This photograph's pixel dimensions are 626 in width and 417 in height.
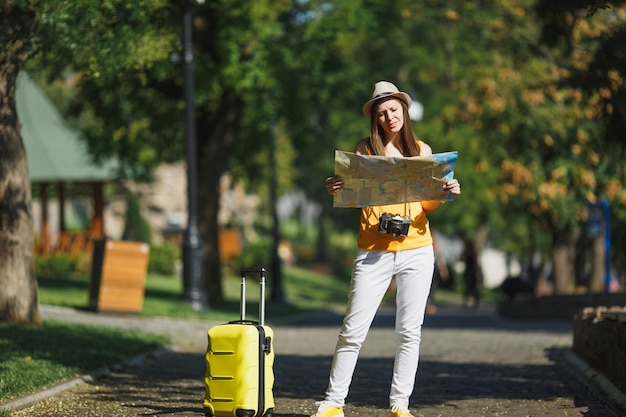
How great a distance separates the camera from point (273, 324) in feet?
78.9

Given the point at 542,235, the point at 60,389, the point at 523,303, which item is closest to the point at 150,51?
the point at 60,389

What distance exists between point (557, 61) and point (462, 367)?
20232 millimetres

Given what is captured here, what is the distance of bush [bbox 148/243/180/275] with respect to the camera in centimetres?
4222

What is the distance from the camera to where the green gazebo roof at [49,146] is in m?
35.4

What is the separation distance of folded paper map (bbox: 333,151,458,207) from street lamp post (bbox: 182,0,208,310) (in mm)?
14551

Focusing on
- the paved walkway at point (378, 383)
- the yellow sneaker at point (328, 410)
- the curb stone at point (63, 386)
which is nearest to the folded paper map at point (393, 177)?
the yellow sneaker at point (328, 410)

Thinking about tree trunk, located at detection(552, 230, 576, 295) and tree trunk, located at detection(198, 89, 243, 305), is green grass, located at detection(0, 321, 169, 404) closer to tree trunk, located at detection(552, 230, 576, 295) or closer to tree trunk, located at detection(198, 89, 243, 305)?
tree trunk, located at detection(198, 89, 243, 305)

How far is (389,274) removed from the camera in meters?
8.00

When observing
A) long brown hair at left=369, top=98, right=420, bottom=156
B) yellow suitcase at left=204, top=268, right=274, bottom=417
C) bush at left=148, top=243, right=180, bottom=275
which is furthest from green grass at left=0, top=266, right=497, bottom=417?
bush at left=148, top=243, right=180, bottom=275

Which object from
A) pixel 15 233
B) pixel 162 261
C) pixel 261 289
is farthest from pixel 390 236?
pixel 162 261

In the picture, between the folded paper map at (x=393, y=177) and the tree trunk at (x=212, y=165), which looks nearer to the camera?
the folded paper map at (x=393, y=177)

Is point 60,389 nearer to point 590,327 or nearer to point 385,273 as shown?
point 385,273

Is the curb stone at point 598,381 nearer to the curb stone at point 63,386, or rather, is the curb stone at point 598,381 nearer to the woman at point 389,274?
the woman at point 389,274

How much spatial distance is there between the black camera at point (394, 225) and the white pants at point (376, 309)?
6.4 inches
